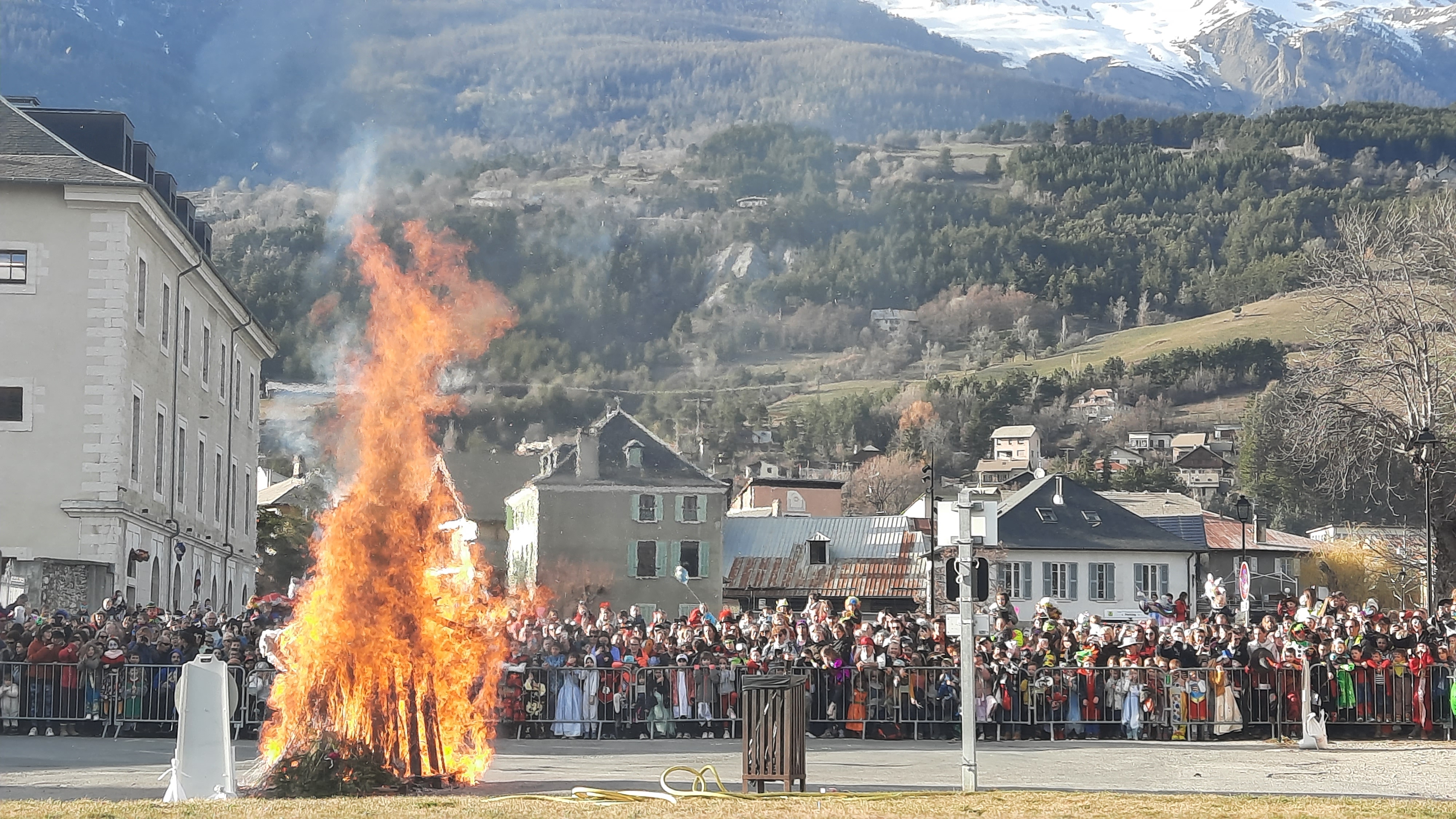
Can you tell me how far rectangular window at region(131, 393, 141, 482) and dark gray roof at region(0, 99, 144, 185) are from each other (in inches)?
215

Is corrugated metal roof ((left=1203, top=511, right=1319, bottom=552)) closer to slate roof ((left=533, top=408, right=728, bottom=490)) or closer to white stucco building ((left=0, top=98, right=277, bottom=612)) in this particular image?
slate roof ((left=533, top=408, right=728, bottom=490))

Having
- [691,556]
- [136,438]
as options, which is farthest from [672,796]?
[691,556]

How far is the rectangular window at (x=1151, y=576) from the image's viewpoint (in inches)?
3108

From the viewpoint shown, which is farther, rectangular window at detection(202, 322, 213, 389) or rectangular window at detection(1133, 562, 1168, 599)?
rectangular window at detection(1133, 562, 1168, 599)

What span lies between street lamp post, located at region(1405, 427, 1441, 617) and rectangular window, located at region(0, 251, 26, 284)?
31804 mm

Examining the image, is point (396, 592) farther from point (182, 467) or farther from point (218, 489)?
point (218, 489)

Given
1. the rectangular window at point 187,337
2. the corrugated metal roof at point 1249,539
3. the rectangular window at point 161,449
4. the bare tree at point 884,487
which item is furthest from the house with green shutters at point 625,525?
the bare tree at point 884,487

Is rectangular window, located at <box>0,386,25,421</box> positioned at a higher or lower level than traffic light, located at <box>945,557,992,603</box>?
higher

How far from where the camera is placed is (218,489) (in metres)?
54.5

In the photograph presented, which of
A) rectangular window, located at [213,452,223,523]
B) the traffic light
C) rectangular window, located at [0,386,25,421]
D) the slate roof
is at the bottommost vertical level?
the traffic light

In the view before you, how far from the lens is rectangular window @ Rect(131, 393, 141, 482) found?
41.1m

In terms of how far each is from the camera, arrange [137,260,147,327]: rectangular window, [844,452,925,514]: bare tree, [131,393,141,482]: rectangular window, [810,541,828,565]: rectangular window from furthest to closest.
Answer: [844,452,925,514]: bare tree
[810,541,828,565]: rectangular window
[137,260,147,327]: rectangular window
[131,393,141,482]: rectangular window

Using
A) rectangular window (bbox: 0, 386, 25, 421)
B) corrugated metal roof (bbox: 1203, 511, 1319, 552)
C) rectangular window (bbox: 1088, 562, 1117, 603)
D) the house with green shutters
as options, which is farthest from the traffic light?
corrugated metal roof (bbox: 1203, 511, 1319, 552)

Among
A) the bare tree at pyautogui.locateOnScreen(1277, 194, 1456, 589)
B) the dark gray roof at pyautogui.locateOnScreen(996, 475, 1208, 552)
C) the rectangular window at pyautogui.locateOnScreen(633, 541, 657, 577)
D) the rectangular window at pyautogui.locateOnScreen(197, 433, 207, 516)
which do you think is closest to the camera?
the bare tree at pyautogui.locateOnScreen(1277, 194, 1456, 589)
